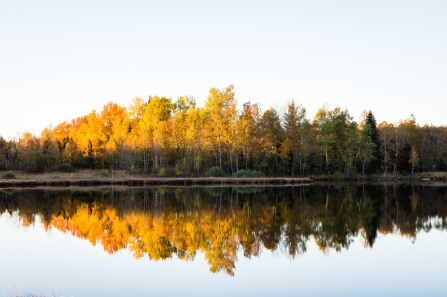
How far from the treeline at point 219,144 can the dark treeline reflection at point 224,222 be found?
23.1 meters

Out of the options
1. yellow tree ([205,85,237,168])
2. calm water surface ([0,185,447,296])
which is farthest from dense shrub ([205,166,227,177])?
calm water surface ([0,185,447,296])

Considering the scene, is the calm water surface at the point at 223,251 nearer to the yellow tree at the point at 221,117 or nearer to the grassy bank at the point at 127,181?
the grassy bank at the point at 127,181

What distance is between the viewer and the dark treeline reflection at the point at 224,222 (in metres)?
14.2

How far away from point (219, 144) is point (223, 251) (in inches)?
1431

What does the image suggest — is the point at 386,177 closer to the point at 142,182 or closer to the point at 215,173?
the point at 215,173

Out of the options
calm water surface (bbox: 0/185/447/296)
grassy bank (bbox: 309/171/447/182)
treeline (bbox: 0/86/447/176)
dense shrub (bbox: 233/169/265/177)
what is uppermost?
treeline (bbox: 0/86/447/176)

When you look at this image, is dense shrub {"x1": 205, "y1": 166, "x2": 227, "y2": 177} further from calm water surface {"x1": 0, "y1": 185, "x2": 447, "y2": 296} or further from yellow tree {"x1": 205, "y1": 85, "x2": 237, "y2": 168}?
calm water surface {"x1": 0, "y1": 185, "x2": 447, "y2": 296}

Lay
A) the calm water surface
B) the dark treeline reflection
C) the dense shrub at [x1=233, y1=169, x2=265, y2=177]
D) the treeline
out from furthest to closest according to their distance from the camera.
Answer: the treeline
the dense shrub at [x1=233, y1=169, x2=265, y2=177]
the dark treeline reflection
the calm water surface

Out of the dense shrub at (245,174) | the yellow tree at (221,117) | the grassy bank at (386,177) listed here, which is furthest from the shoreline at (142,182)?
the grassy bank at (386,177)

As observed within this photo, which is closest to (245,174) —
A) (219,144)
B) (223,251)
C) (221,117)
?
(219,144)

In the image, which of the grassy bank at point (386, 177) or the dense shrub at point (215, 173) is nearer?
the dense shrub at point (215, 173)

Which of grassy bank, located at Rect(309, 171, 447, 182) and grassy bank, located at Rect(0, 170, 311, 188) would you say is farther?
grassy bank, located at Rect(309, 171, 447, 182)

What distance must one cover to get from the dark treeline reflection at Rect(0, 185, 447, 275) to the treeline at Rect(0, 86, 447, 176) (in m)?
23.1

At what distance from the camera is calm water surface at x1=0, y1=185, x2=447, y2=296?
10.2 m
